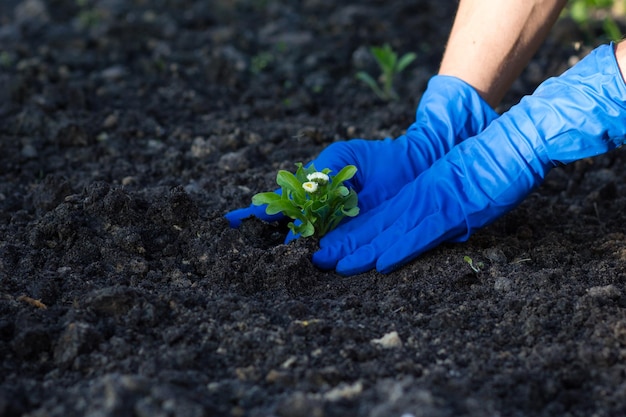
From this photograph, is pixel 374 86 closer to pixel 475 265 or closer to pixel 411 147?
pixel 411 147

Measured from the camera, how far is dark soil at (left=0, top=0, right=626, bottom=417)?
191cm

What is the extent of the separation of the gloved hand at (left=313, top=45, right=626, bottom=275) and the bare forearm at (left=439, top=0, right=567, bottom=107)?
41 cm

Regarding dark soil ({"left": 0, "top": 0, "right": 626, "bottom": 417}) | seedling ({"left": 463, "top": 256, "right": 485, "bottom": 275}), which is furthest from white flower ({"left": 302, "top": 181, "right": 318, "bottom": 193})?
seedling ({"left": 463, "top": 256, "right": 485, "bottom": 275})

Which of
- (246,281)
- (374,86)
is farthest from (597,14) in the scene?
(246,281)

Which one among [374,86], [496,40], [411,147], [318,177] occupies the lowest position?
[374,86]

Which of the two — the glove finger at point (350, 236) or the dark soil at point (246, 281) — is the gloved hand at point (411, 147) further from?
the dark soil at point (246, 281)

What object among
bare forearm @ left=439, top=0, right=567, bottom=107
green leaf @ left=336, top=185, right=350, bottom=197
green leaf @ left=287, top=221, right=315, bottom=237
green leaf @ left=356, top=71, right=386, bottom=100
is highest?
bare forearm @ left=439, top=0, right=567, bottom=107

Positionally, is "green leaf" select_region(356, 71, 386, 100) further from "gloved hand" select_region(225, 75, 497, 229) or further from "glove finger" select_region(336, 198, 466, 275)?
"glove finger" select_region(336, 198, 466, 275)

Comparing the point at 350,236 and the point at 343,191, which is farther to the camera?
the point at 350,236

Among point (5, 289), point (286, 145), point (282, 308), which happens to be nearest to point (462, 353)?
→ point (282, 308)

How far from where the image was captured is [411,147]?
3.13 m

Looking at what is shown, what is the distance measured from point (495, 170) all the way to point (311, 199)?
2.13ft

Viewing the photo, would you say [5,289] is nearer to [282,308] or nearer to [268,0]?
[282,308]

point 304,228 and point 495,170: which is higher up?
point 495,170
